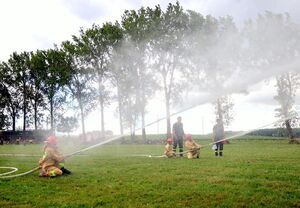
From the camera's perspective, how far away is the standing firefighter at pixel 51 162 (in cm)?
1558

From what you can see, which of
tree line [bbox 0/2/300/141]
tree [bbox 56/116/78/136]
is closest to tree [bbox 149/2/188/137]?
tree line [bbox 0/2/300/141]

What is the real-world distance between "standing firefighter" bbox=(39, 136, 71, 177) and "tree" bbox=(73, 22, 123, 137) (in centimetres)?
4730

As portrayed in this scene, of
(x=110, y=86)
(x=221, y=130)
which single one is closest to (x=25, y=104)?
(x=110, y=86)

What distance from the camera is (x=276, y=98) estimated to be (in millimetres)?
54500

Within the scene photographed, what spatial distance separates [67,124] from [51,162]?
66.9m

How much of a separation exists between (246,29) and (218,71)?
541cm

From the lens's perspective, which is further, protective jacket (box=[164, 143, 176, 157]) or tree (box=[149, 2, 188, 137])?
tree (box=[149, 2, 188, 137])

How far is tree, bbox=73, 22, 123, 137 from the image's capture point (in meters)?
62.8

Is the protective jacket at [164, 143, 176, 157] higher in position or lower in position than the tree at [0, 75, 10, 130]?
lower

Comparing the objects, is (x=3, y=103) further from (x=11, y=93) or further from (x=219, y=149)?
(x=219, y=149)

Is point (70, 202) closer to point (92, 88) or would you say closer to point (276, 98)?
point (276, 98)

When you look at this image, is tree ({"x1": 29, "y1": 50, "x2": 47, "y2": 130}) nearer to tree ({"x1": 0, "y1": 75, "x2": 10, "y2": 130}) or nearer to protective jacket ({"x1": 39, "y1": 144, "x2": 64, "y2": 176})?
tree ({"x1": 0, "y1": 75, "x2": 10, "y2": 130})

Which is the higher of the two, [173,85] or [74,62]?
[74,62]

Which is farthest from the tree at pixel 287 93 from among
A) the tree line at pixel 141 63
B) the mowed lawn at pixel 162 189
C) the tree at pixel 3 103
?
the tree at pixel 3 103
